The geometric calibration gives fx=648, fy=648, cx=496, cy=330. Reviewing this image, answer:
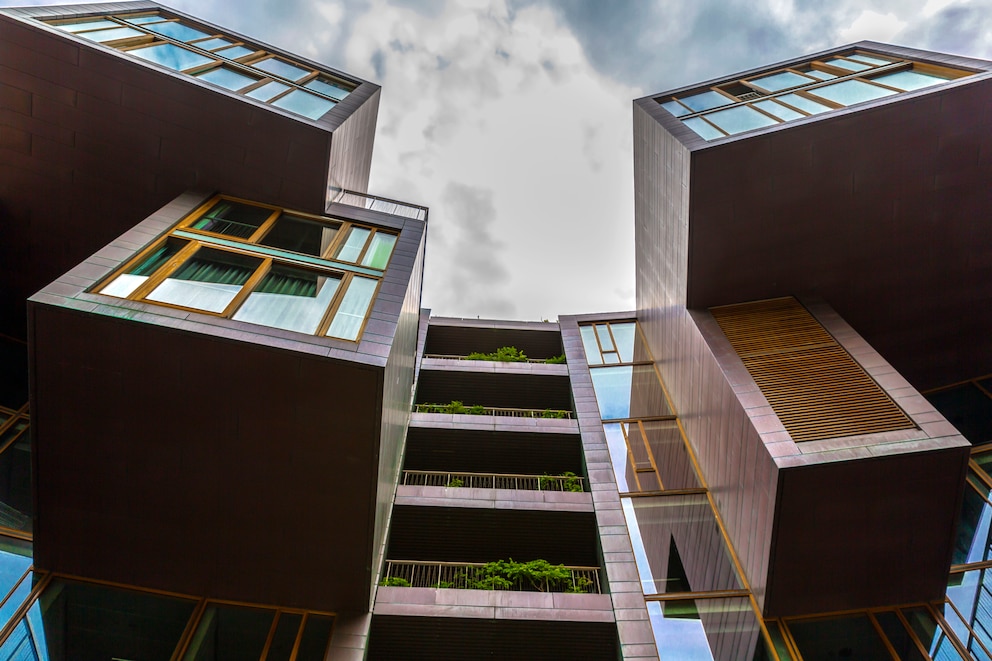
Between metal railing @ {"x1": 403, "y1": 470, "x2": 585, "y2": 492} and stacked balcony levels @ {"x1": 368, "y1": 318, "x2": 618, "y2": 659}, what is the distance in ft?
0.12

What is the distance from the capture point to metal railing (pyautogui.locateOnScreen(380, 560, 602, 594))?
45.1 ft

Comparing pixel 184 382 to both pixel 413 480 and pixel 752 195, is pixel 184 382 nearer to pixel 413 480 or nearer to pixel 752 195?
pixel 413 480

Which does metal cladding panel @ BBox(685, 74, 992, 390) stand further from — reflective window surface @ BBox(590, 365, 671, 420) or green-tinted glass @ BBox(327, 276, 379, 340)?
green-tinted glass @ BBox(327, 276, 379, 340)

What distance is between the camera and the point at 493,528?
15398mm

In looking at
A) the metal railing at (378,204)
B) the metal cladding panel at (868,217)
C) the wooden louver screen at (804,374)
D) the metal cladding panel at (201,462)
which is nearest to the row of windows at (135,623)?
the metal cladding panel at (201,462)

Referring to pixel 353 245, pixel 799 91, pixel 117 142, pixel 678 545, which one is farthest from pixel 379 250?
pixel 799 91

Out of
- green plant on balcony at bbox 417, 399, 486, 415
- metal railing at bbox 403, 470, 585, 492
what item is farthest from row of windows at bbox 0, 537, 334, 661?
green plant on balcony at bbox 417, 399, 486, 415

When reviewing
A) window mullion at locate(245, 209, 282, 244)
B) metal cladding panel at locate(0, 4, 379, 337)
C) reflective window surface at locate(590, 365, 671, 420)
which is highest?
metal cladding panel at locate(0, 4, 379, 337)

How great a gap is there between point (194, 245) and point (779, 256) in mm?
13127

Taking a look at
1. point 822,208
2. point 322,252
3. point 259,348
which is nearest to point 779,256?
point 822,208

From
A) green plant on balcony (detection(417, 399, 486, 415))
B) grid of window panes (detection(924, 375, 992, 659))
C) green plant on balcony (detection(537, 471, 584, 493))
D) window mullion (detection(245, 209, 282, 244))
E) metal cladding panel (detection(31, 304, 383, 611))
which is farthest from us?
green plant on balcony (detection(417, 399, 486, 415))

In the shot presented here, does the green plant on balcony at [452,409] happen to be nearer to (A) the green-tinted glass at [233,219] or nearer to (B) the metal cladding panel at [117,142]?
(B) the metal cladding panel at [117,142]

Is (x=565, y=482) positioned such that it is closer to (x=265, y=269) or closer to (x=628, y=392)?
(x=628, y=392)

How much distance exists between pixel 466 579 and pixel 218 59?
1375 cm
